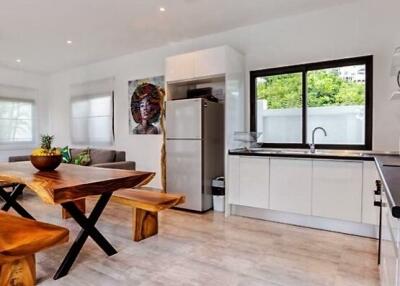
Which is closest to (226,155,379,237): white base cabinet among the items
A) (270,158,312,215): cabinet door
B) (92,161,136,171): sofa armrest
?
(270,158,312,215): cabinet door

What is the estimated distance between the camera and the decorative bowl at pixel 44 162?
2.71m

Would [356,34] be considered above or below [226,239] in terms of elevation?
above

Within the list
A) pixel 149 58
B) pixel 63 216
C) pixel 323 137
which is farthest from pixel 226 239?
pixel 149 58

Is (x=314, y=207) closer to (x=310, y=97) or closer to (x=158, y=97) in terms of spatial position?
(x=310, y=97)

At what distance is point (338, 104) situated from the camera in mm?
3709

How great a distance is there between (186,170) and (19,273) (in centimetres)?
242

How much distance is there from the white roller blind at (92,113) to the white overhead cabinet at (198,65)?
226 cm

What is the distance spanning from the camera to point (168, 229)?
3.34 meters

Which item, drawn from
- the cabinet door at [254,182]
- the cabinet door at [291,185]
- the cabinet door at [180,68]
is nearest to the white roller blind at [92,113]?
the cabinet door at [180,68]

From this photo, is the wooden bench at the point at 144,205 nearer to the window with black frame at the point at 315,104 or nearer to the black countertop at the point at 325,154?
the black countertop at the point at 325,154

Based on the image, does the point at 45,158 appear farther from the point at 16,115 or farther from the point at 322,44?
the point at 16,115

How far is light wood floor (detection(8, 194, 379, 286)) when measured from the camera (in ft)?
7.18

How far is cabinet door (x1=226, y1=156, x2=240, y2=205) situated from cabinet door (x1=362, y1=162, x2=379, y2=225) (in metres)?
1.46

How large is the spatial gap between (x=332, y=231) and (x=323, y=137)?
1.21m
